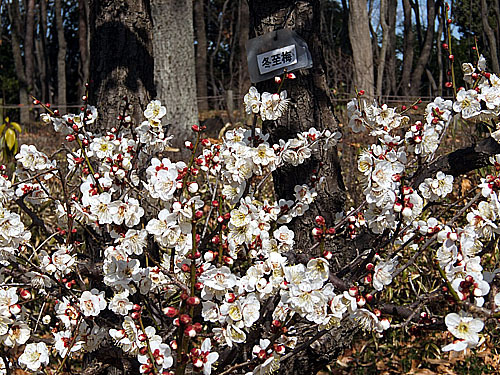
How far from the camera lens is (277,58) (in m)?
2.20

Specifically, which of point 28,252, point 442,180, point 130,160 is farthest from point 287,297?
point 28,252

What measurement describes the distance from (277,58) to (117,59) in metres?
0.79

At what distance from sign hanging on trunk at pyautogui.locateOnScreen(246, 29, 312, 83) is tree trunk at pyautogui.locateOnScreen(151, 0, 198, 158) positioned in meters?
2.99

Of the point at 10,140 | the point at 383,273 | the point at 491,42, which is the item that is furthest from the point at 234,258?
the point at 491,42

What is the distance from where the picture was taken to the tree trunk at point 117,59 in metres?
2.48

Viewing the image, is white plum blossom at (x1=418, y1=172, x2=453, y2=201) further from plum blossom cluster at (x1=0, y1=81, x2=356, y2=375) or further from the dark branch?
plum blossom cluster at (x1=0, y1=81, x2=356, y2=375)

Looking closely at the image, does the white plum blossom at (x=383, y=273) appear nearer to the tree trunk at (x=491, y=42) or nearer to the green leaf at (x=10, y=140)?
the green leaf at (x=10, y=140)

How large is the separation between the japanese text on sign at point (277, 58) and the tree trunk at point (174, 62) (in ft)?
9.90

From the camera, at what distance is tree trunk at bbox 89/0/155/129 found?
97.5 inches

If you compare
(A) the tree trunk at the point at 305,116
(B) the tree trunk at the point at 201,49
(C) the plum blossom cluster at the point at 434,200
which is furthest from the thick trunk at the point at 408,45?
(C) the plum blossom cluster at the point at 434,200

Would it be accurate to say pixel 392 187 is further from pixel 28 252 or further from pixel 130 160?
pixel 28 252

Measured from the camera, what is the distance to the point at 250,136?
72.4 inches

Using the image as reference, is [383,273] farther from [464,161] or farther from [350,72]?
[350,72]

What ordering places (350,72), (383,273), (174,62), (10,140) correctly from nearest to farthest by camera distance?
(383,273)
(10,140)
(174,62)
(350,72)
